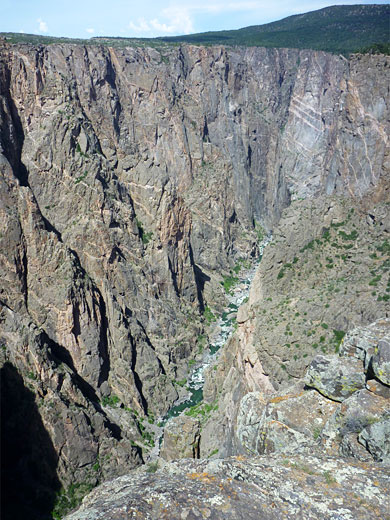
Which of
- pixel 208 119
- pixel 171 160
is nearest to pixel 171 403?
pixel 171 160

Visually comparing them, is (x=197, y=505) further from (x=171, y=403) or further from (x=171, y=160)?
(x=171, y=160)

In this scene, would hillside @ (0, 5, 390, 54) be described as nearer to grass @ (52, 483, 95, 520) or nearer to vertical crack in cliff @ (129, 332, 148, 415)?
vertical crack in cliff @ (129, 332, 148, 415)

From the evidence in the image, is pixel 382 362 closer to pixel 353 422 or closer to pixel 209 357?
pixel 353 422

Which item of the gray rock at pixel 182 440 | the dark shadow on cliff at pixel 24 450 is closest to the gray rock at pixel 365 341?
the gray rock at pixel 182 440

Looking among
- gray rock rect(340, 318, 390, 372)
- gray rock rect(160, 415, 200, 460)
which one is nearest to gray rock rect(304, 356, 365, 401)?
gray rock rect(340, 318, 390, 372)

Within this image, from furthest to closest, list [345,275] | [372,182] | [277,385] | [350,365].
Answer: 1. [372,182]
2. [345,275]
3. [277,385]
4. [350,365]

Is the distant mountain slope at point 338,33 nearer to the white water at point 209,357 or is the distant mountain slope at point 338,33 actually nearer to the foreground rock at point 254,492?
the white water at point 209,357
